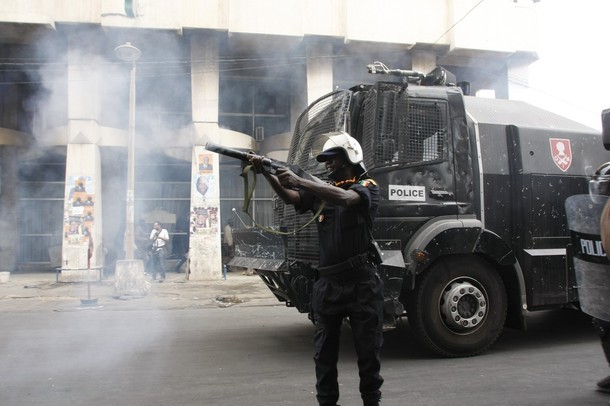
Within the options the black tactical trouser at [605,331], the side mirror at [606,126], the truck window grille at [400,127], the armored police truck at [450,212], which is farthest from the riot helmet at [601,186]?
the truck window grille at [400,127]

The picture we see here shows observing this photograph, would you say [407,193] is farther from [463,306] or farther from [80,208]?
[80,208]

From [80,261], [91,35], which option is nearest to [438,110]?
[91,35]

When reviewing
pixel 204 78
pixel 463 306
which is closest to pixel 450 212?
pixel 463 306

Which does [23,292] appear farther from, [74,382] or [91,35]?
[74,382]

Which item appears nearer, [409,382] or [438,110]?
[409,382]

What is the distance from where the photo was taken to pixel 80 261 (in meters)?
10.8

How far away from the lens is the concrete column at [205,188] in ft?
35.9

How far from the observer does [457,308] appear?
393 cm

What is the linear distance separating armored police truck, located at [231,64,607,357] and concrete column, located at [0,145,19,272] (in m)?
10.8

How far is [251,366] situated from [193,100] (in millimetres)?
8376

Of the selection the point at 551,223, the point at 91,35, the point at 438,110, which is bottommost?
the point at 551,223

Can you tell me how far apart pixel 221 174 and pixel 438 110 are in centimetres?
1025

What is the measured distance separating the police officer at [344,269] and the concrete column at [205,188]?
877 cm

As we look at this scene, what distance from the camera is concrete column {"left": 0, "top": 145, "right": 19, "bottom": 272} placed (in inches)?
488
